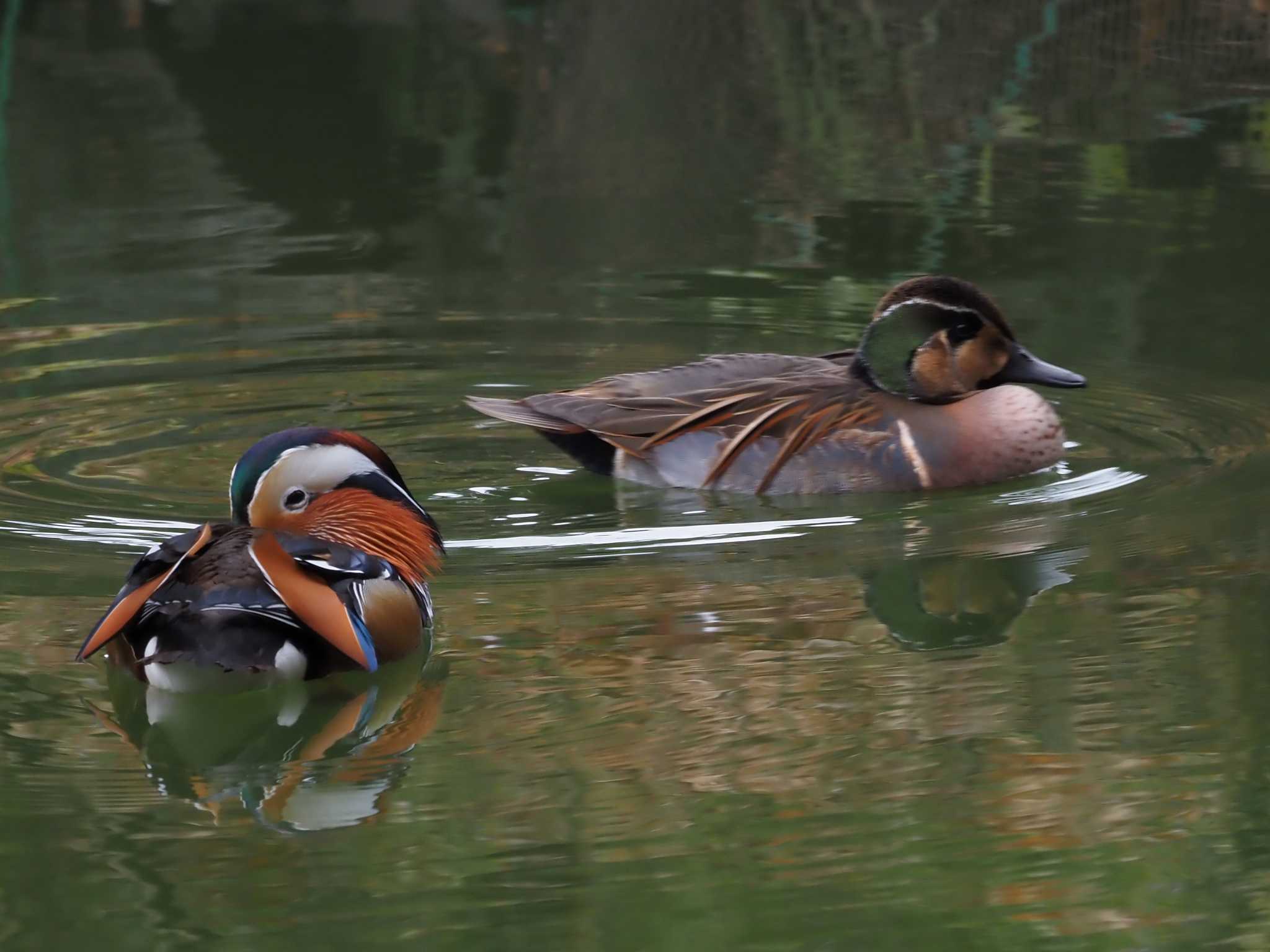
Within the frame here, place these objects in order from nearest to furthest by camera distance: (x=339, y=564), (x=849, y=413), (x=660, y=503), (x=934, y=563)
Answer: (x=339, y=564)
(x=934, y=563)
(x=660, y=503)
(x=849, y=413)

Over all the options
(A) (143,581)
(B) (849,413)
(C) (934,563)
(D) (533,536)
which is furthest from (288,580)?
(B) (849,413)

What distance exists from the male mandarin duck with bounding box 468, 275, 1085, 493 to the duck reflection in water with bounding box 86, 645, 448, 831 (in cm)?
232

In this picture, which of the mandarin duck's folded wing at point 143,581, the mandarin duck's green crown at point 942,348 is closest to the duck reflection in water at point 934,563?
the mandarin duck's green crown at point 942,348

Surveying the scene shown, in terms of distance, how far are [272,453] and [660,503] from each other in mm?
2228

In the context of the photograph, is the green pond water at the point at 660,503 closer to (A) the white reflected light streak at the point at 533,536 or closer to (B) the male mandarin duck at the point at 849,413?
(A) the white reflected light streak at the point at 533,536

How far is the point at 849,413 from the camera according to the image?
8289mm

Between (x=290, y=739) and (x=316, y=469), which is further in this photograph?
(x=316, y=469)

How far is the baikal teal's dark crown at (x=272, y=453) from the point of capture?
20.4ft

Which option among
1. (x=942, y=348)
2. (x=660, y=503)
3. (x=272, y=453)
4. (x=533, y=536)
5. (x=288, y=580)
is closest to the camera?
(x=288, y=580)

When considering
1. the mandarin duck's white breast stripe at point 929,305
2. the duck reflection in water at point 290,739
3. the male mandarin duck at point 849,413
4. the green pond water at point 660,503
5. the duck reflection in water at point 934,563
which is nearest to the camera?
the green pond water at point 660,503

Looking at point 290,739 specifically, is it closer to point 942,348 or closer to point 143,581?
point 143,581

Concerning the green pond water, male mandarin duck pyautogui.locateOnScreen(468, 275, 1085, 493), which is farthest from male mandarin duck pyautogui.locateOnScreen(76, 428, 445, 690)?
male mandarin duck pyautogui.locateOnScreen(468, 275, 1085, 493)

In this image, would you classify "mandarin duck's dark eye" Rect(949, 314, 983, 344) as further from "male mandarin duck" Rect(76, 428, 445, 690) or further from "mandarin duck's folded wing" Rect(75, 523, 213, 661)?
"mandarin duck's folded wing" Rect(75, 523, 213, 661)

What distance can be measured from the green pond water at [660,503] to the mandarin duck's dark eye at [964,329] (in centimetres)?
63
